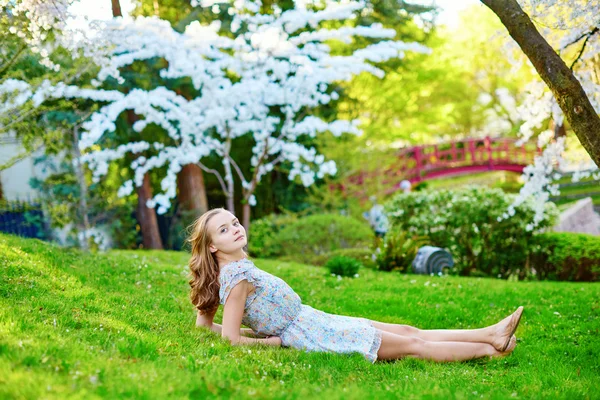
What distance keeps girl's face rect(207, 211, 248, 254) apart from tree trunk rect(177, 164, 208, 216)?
11959mm

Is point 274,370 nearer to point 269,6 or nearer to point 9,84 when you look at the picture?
point 9,84

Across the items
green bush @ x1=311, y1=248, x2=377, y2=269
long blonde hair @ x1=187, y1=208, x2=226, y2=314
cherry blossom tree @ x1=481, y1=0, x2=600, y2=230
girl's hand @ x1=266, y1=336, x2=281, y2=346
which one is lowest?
green bush @ x1=311, y1=248, x2=377, y2=269

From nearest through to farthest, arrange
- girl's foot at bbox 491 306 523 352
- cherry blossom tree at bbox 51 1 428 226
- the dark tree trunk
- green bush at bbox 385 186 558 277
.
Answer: girl's foot at bbox 491 306 523 352, green bush at bbox 385 186 558 277, cherry blossom tree at bbox 51 1 428 226, the dark tree trunk

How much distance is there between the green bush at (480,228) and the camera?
39.0 feet

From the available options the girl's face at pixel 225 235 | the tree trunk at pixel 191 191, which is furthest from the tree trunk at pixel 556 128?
the tree trunk at pixel 191 191

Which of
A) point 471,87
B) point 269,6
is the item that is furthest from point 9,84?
point 471,87

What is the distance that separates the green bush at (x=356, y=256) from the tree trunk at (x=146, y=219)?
4704 millimetres

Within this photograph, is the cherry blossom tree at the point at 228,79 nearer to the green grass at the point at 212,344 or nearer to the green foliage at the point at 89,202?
the green foliage at the point at 89,202

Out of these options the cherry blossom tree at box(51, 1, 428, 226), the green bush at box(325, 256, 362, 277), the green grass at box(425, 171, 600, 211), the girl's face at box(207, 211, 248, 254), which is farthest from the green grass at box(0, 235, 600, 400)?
the green grass at box(425, 171, 600, 211)

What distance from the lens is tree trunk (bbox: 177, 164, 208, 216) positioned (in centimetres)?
1703

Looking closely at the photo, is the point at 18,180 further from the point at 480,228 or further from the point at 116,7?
the point at 480,228

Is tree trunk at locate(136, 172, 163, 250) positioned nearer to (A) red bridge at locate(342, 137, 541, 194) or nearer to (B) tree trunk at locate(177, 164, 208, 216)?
(B) tree trunk at locate(177, 164, 208, 216)

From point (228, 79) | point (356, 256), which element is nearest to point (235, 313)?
point (356, 256)

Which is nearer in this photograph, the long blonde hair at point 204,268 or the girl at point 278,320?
the girl at point 278,320
